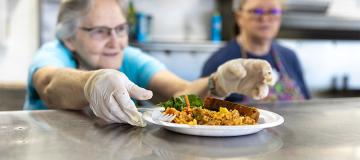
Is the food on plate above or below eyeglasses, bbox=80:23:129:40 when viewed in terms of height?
below

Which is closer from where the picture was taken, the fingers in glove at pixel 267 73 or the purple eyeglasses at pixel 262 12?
the fingers in glove at pixel 267 73

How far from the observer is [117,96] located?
0.82m

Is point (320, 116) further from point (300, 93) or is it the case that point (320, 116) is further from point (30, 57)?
point (30, 57)

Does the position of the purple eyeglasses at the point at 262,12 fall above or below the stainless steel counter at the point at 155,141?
above

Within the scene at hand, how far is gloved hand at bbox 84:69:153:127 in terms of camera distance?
2.68 ft

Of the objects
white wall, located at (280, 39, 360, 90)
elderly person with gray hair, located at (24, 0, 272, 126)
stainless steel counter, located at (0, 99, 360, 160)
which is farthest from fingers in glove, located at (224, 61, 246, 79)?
white wall, located at (280, 39, 360, 90)

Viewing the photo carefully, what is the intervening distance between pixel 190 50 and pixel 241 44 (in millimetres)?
746

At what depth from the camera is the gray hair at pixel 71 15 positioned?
1474 millimetres

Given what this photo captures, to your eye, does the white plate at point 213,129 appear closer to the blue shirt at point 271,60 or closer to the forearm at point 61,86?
the forearm at point 61,86

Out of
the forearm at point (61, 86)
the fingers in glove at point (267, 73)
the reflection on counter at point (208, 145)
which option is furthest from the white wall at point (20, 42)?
the reflection on counter at point (208, 145)

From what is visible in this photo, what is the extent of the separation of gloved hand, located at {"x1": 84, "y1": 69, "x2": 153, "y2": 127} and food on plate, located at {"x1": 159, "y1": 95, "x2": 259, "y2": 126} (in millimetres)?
61

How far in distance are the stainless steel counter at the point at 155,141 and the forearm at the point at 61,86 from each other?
91mm

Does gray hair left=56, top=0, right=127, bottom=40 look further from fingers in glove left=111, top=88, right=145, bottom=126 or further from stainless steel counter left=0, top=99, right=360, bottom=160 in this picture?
fingers in glove left=111, top=88, right=145, bottom=126

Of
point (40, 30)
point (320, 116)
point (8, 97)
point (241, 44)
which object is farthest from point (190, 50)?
point (320, 116)
